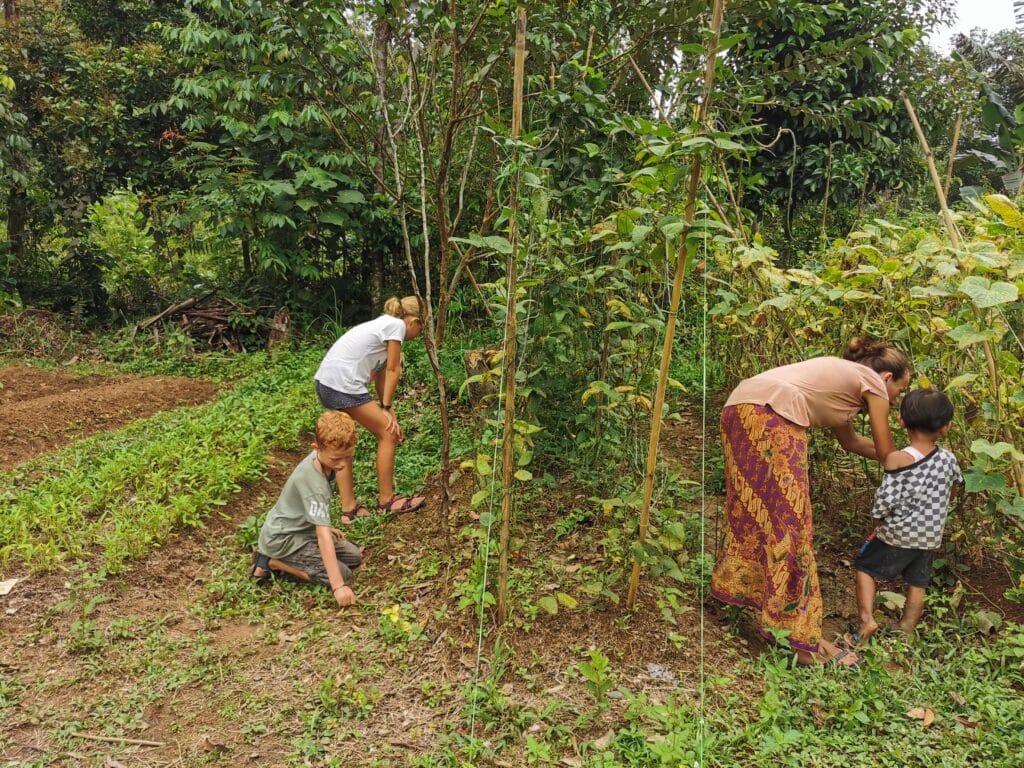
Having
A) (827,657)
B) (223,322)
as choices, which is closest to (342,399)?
(827,657)

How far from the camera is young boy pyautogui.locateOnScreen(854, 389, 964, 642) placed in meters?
2.80

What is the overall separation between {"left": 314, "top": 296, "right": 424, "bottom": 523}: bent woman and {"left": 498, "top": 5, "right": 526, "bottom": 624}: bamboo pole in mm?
1475

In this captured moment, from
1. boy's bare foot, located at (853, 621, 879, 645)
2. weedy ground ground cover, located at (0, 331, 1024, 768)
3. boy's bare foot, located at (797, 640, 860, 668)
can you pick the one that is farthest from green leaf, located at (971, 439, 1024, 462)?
boy's bare foot, located at (797, 640, 860, 668)

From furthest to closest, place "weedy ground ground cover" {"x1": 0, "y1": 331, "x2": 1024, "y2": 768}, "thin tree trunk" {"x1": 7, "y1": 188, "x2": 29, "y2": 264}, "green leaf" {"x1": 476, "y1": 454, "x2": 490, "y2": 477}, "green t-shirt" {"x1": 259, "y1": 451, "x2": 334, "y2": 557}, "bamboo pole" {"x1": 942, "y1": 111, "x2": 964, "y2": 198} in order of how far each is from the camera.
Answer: "thin tree trunk" {"x1": 7, "y1": 188, "x2": 29, "y2": 264} → "green t-shirt" {"x1": 259, "y1": 451, "x2": 334, "y2": 557} → "bamboo pole" {"x1": 942, "y1": 111, "x2": 964, "y2": 198} → "green leaf" {"x1": 476, "y1": 454, "x2": 490, "y2": 477} → "weedy ground ground cover" {"x1": 0, "y1": 331, "x2": 1024, "y2": 768}

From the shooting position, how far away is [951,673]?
8.50 feet

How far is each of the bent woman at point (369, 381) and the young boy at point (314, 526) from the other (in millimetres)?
623

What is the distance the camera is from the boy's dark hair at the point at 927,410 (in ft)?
9.13

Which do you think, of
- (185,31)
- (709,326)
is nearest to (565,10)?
(709,326)

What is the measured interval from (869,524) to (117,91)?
30.4ft

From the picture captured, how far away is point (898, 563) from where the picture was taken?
2.85 meters

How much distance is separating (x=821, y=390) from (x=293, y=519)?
241 centimetres

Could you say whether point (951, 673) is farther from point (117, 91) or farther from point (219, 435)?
point (117, 91)

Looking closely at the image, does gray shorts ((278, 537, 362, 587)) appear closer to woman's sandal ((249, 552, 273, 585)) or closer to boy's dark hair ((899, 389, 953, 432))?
woman's sandal ((249, 552, 273, 585))

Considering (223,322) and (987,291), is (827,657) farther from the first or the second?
(223,322)
